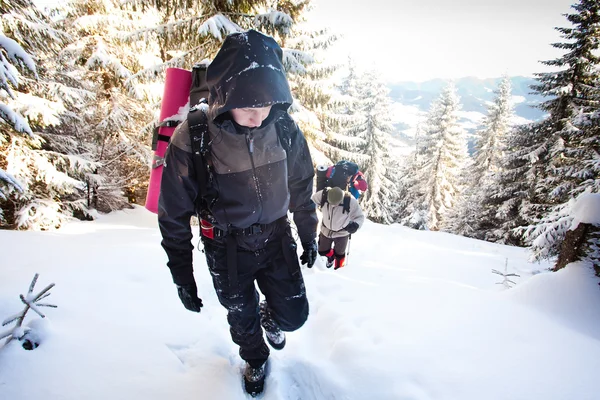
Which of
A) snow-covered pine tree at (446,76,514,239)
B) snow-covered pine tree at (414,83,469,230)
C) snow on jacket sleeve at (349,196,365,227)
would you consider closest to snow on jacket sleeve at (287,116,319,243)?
snow on jacket sleeve at (349,196,365,227)

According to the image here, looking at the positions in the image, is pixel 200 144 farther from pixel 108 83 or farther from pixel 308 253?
pixel 108 83

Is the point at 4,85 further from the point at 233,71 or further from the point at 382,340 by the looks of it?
the point at 382,340

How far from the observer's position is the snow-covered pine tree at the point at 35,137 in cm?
623

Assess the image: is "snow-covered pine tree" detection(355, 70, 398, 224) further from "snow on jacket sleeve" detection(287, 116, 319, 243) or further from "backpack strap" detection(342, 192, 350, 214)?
"snow on jacket sleeve" detection(287, 116, 319, 243)

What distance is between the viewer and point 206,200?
7.55ft

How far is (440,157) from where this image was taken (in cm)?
2681

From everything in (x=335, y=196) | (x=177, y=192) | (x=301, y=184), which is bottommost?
(x=335, y=196)

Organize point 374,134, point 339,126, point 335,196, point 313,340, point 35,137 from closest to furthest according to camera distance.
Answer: point 313,340 → point 335,196 → point 35,137 → point 339,126 → point 374,134

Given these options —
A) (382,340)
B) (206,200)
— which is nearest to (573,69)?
(382,340)

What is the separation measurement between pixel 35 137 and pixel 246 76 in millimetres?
7639

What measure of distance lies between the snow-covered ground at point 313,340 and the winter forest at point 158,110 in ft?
4.77

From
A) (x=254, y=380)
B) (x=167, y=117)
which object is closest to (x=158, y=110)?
(x=167, y=117)

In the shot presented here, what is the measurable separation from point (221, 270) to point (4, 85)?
4.61 metres

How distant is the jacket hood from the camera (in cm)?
192
